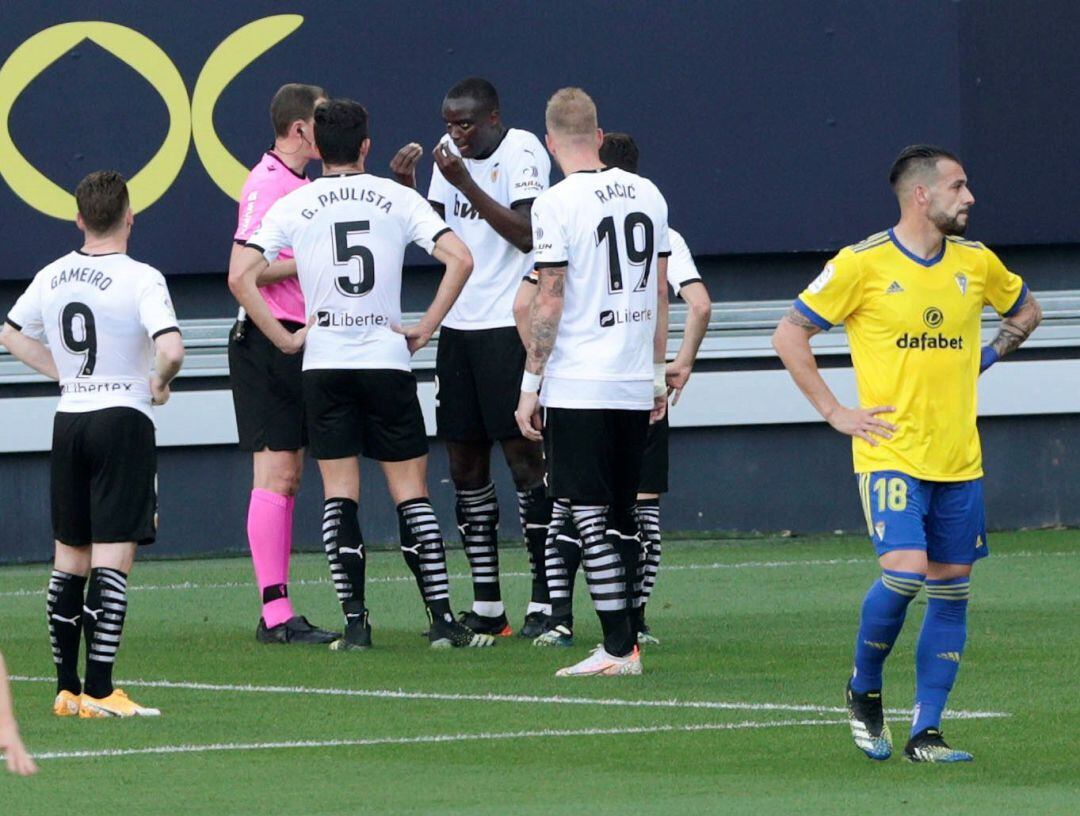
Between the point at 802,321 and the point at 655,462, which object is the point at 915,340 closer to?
the point at 802,321

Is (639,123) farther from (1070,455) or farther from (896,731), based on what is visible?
(896,731)

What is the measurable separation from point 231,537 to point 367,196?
578 centimetres

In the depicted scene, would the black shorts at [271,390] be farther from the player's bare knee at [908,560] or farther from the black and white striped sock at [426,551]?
the player's bare knee at [908,560]

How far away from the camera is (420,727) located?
7.90 meters

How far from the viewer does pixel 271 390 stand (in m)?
10.8

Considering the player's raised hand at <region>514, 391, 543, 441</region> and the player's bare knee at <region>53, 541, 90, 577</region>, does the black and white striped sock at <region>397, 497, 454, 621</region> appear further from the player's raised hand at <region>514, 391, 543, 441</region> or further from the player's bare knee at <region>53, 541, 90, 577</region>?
the player's bare knee at <region>53, 541, 90, 577</region>

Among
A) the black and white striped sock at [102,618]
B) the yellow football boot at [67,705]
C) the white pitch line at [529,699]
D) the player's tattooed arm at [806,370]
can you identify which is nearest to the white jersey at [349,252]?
the white pitch line at [529,699]

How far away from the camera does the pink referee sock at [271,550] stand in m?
10.7

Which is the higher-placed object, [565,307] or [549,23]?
[549,23]

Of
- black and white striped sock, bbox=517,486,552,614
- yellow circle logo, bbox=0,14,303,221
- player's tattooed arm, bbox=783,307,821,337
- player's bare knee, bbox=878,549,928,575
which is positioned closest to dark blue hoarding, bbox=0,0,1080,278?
yellow circle logo, bbox=0,14,303,221

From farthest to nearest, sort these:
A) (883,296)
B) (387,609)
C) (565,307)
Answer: (387,609) → (565,307) → (883,296)

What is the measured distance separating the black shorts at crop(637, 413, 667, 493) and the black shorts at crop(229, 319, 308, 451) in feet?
5.11

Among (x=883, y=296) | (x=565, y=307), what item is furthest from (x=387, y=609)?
(x=883, y=296)

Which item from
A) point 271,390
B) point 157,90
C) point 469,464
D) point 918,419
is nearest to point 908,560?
point 918,419
